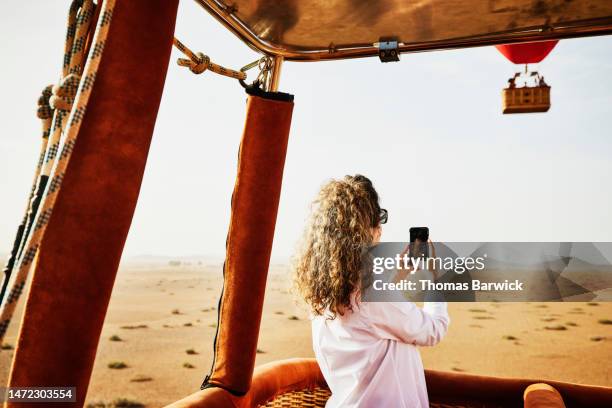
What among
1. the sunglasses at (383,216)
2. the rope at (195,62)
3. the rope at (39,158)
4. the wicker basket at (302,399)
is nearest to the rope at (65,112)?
the rope at (39,158)

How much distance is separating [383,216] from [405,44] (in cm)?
79

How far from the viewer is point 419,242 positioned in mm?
2004

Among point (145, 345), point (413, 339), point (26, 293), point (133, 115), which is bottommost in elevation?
point (145, 345)

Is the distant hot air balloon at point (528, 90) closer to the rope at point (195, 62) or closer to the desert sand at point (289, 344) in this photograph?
the rope at point (195, 62)

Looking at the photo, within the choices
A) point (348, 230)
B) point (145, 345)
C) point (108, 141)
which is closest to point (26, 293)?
point (108, 141)

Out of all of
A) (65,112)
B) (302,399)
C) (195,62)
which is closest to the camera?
(65,112)

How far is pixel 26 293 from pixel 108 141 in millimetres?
358

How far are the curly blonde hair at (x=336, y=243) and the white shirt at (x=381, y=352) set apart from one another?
0.11 m

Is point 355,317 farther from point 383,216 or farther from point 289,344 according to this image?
point 289,344

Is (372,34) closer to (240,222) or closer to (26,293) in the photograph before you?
(240,222)

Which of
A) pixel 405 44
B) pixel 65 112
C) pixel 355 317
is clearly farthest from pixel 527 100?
pixel 65 112

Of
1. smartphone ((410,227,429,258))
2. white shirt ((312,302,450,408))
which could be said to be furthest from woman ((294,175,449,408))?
smartphone ((410,227,429,258))

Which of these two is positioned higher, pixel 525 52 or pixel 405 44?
pixel 525 52

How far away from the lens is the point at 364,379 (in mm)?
1792
